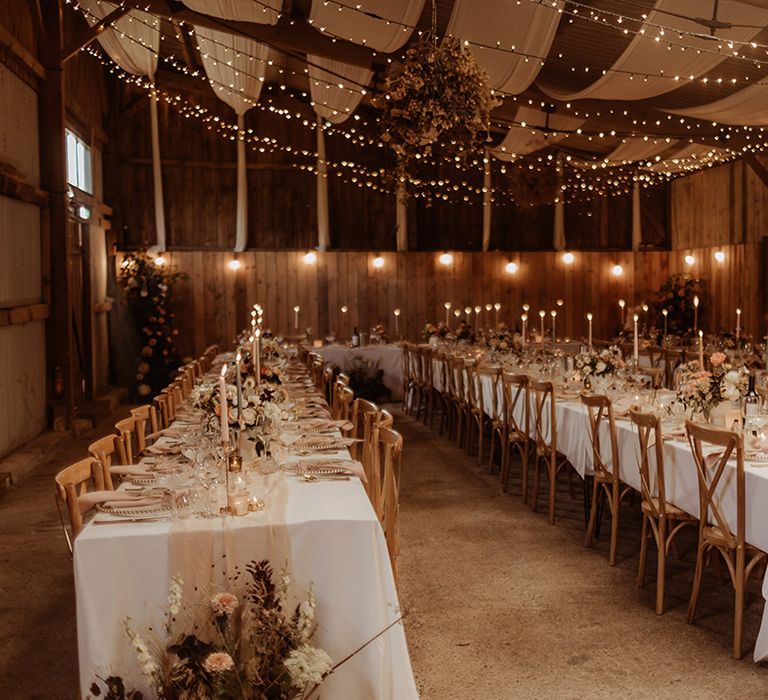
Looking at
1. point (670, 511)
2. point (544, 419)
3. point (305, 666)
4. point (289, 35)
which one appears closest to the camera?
point (305, 666)

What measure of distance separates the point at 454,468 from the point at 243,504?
4958 millimetres

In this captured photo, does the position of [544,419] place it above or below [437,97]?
below

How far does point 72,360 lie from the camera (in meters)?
10.3

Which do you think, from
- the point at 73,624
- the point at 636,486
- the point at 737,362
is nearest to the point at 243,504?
the point at 73,624

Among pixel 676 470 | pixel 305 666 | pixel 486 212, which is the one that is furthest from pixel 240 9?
pixel 486 212

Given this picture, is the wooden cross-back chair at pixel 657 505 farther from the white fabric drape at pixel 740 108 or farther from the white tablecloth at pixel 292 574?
the white fabric drape at pixel 740 108

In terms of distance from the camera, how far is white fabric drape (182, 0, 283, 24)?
25.6 ft

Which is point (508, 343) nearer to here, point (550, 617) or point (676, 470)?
point (676, 470)

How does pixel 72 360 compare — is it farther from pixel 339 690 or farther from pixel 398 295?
pixel 339 690

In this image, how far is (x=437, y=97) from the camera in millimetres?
5918

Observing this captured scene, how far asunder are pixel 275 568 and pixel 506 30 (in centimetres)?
560

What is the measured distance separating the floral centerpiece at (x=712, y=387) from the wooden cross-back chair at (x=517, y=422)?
1.66 metres

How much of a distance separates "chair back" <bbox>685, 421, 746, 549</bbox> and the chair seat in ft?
0.45

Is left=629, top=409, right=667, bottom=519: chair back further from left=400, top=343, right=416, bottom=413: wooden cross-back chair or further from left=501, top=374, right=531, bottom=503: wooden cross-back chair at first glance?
left=400, top=343, right=416, bottom=413: wooden cross-back chair
